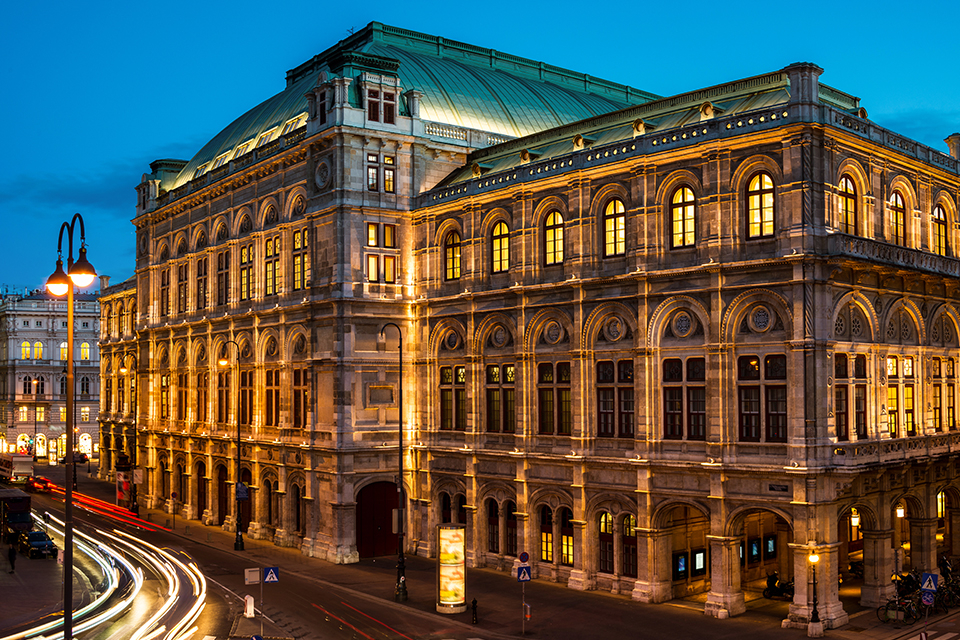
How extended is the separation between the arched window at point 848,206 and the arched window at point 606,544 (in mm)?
15433

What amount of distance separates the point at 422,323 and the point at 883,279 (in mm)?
23571

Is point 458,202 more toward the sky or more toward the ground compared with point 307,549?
more toward the sky

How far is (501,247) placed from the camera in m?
48.7

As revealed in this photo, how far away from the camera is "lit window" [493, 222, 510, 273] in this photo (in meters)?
48.4

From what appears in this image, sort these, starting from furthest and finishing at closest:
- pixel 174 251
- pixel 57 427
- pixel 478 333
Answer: pixel 57 427
pixel 174 251
pixel 478 333

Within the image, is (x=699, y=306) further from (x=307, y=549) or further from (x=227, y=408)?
(x=227, y=408)

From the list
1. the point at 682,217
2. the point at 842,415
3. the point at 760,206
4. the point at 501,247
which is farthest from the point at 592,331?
the point at 842,415

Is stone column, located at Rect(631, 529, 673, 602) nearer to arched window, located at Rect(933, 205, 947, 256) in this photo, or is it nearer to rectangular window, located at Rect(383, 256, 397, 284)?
arched window, located at Rect(933, 205, 947, 256)

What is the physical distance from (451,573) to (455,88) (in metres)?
33.1

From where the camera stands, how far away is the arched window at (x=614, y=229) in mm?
42625

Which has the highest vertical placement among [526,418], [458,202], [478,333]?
[458,202]

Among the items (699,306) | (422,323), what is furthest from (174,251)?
(699,306)

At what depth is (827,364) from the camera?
36.2 m

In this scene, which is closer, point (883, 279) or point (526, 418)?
point (883, 279)
